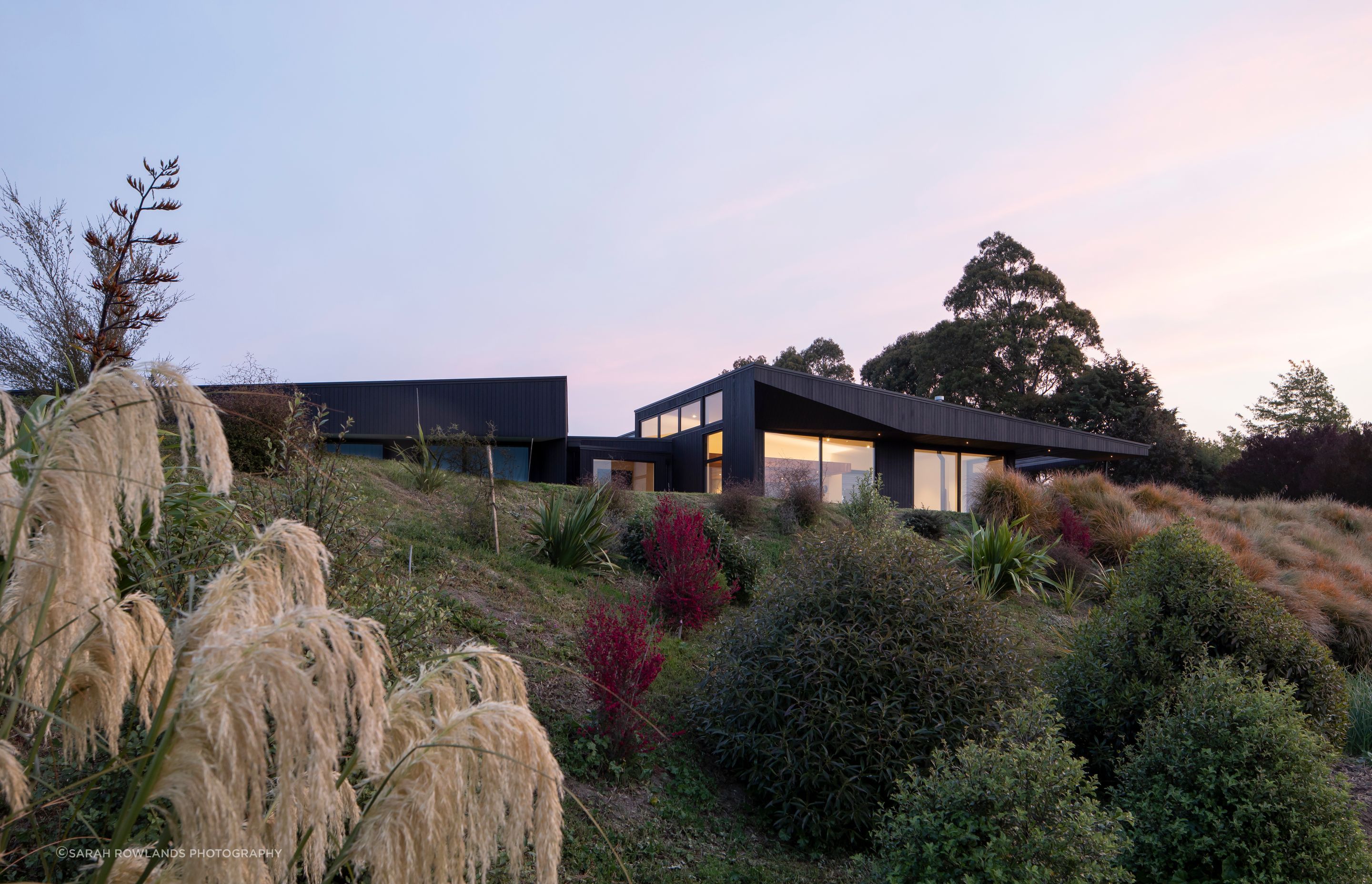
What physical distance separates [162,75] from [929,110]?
11456mm

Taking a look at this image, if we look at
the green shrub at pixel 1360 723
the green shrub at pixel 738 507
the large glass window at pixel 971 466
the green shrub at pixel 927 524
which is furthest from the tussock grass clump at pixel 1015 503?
the large glass window at pixel 971 466

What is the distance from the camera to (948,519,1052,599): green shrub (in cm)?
1047

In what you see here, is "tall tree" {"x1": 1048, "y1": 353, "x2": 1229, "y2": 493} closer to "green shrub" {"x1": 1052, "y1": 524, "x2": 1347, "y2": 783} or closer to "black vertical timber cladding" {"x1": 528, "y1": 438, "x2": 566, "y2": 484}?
"black vertical timber cladding" {"x1": 528, "y1": 438, "x2": 566, "y2": 484}

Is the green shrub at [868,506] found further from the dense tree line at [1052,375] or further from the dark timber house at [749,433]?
the dense tree line at [1052,375]

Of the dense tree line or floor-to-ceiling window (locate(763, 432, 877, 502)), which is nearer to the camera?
floor-to-ceiling window (locate(763, 432, 877, 502))

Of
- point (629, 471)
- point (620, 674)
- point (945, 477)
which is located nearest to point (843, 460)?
point (945, 477)

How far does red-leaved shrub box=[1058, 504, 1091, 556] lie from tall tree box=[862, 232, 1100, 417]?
84.6ft

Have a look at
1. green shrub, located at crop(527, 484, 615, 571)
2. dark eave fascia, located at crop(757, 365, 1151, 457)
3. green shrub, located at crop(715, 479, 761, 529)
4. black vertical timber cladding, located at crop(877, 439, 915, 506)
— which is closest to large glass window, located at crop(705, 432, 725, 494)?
dark eave fascia, located at crop(757, 365, 1151, 457)

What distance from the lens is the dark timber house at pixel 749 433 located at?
65.0 feet

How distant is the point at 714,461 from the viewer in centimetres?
2192

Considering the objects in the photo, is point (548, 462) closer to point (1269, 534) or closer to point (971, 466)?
point (971, 466)

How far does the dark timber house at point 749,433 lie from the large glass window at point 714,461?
1.8 inches

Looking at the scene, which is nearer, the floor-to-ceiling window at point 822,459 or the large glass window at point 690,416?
the floor-to-ceiling window at point 822,459

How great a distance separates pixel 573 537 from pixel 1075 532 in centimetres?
942
